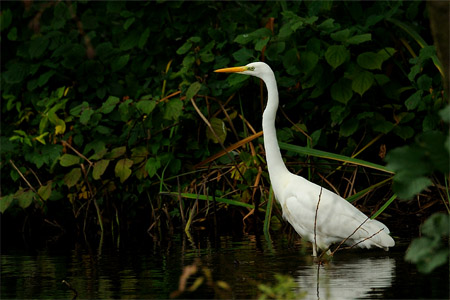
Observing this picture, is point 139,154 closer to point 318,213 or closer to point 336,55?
point 336,55

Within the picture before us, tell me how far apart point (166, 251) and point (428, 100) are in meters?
3.13

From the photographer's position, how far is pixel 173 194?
26.9 feet

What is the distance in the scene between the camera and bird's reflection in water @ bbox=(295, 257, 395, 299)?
443cm

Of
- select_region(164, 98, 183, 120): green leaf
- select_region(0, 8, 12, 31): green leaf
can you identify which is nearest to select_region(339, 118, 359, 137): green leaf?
select_region(164, 98, 183, 120): green leaf

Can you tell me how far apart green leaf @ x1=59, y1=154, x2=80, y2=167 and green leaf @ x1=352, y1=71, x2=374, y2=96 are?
3.10 metres

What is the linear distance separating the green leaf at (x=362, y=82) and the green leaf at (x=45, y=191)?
3467 millimetres

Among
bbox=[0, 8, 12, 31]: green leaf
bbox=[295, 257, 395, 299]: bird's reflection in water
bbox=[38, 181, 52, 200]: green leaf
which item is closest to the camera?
bbox=[295, 257, 395, 299]: bird's reflection in water

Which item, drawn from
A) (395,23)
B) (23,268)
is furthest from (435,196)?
(23,268)

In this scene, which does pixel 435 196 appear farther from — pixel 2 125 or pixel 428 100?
pixel 2 125

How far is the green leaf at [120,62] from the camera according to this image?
954 cm

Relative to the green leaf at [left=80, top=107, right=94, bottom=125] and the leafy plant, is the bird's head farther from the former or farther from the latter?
the leafy plant

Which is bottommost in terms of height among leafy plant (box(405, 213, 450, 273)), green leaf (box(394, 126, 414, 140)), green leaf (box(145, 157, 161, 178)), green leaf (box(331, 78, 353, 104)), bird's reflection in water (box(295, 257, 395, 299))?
bird's reflection in water (box(295, 257, 395, 299))

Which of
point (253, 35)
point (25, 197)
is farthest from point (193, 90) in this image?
point (25, 197)

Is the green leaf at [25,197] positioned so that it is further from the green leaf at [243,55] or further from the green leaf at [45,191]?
the green leaf at [243,55]
